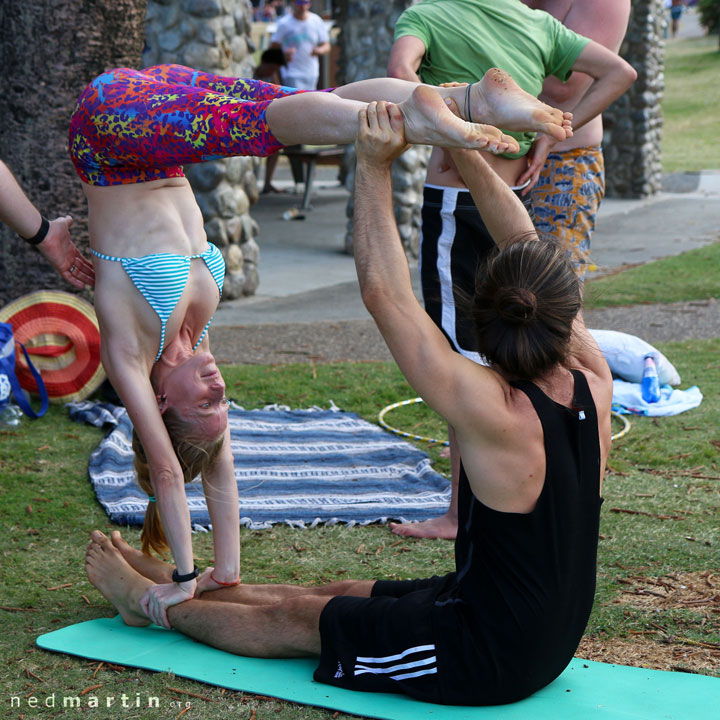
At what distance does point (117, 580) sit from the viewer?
3.28 m

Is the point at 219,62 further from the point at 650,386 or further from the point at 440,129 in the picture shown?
the point at 440,129

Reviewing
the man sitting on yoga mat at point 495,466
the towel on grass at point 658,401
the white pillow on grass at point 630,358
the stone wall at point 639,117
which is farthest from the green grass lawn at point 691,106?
the man sitting on yoga mat at point 495,466

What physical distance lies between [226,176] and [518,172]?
443 cm

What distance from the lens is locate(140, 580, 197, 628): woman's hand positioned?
3168 millimetres

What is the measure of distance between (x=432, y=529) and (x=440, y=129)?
203 centimetres

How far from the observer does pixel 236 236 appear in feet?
27.0

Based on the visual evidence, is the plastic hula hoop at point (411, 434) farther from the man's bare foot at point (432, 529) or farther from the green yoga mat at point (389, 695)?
the green yoga mat at point (389, 695)

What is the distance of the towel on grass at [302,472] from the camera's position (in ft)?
14.0

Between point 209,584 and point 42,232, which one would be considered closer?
point 209,584

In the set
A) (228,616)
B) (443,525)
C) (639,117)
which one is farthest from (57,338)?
(639,117)

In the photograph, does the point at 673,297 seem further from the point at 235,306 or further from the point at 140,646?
the point at 140,646

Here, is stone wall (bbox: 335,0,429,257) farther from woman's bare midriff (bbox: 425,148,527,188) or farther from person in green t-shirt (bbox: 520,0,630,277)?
woman's bare midriff (bbox: 425,148,527,188)

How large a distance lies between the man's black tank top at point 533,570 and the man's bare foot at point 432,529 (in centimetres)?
136

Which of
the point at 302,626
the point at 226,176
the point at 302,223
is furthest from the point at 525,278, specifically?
the point at 302,223
